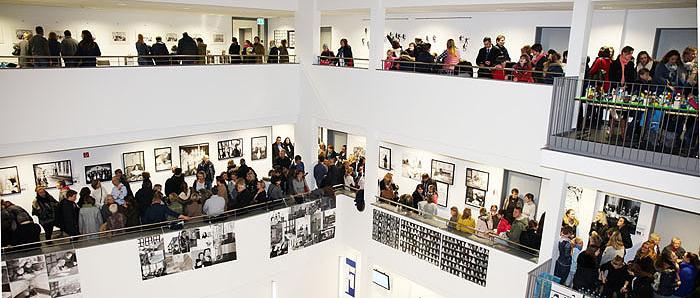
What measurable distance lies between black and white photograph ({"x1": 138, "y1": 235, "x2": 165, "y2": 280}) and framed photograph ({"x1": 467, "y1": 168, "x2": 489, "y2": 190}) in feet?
29.0

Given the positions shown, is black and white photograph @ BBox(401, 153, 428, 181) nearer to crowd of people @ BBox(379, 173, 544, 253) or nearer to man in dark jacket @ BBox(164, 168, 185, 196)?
crowd of people @ BBox(379, 173, 544, 253)

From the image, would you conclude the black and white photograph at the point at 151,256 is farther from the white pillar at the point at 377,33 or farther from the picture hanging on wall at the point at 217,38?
the picture hanging on wall at the point at 217,38

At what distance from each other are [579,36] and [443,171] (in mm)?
7237

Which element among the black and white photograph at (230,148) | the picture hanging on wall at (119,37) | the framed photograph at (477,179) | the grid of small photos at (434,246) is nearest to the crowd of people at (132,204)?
the grid of small photos at (434,246)

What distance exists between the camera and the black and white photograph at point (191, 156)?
16109 mm

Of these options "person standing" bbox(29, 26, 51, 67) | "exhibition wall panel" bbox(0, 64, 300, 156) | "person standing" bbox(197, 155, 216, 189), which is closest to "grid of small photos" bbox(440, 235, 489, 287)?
"exhibition wall panel" bbox(0, 64, 300, 156)

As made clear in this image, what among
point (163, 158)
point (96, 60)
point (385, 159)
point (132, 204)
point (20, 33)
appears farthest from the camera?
point (385, 159)

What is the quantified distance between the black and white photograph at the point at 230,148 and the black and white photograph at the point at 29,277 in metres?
7.40

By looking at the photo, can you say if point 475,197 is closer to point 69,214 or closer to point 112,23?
point 69,214

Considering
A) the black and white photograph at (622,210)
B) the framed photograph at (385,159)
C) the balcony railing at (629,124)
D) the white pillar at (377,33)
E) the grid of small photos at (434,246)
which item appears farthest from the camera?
the framed photograph at (385,159)

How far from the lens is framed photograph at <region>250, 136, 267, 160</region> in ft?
57.5

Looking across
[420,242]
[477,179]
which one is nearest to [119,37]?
[420,242]

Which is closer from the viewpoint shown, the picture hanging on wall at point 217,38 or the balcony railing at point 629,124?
the balcony railing at point 629,124

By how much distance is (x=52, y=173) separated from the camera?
45.1 feet
